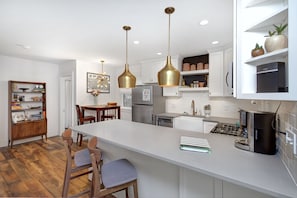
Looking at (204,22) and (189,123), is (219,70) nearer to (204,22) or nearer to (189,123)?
(189,123)

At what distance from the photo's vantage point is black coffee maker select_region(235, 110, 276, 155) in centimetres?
125

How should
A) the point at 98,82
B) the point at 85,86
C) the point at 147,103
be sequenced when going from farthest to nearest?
the point at 98,82 → the point at 85,86 → the point at 147,103

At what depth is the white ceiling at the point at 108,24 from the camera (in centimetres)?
183

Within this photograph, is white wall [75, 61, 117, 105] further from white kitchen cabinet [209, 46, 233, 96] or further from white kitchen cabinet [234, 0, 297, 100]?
white kitchen cabinet [234, 0, 297, 100]

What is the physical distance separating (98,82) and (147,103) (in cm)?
204

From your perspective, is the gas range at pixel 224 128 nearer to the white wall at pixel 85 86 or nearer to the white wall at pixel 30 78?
the white wall at pixel 85 86

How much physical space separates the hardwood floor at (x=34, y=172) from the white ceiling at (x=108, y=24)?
2.41m

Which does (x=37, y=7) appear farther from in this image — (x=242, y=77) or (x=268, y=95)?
(x=268, y=95)

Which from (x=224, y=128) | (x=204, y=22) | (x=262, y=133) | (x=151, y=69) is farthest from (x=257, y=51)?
(x=151, y=69)

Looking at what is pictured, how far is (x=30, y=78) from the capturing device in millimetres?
4633

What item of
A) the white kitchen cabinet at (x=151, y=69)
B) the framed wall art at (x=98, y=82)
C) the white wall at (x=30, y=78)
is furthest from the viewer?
the framed wall art at (x=98, y=82)

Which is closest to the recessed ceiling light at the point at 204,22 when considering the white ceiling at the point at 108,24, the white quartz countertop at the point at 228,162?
the white ceiling at the point at 108,24

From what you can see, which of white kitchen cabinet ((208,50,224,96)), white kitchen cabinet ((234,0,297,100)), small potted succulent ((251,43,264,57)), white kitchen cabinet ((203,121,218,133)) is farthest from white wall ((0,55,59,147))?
small potted succulent ((251,43,264,57))

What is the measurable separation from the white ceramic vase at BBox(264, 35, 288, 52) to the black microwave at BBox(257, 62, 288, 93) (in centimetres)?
9
